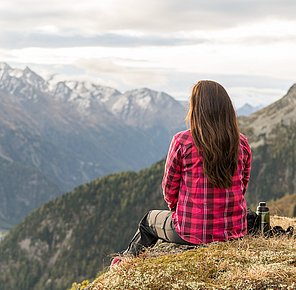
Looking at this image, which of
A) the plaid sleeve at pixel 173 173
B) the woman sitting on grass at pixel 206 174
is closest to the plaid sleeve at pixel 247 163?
the woman sitting on grass at pixel 206 174

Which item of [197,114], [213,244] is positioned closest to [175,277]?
[213,244]

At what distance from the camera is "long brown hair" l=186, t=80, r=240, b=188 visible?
11898 millimetres

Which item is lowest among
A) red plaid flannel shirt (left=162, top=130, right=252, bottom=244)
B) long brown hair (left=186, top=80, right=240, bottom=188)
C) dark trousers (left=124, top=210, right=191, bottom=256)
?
dark trousers (left=124, top=210, right=191, bottom=256)

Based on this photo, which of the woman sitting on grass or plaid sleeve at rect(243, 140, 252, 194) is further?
plaid sleeve at rect(243, 140, 252, 194)

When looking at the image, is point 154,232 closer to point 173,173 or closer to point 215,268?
point 173,173

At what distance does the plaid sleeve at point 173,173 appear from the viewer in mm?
12562

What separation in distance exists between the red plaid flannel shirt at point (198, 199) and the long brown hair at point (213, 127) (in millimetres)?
319

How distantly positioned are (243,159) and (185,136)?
6.14 feet

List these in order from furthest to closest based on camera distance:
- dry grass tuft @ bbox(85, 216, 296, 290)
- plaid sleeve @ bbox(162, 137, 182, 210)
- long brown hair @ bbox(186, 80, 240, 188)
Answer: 1. plaid sleeve @ bbox(162, 137, 182, 210)
2. long brown hair @ bbox(186, 80, 240, 188)
3. dry grass tuft @ bbox(85, 216, 296, 290)

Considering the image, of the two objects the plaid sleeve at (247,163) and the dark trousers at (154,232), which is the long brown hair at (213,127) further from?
the dark trousers at (154,232)

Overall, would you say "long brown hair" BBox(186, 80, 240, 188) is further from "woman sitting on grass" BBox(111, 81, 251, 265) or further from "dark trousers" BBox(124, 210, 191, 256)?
"dark trousers" BBox(124, 210, 191, 256)

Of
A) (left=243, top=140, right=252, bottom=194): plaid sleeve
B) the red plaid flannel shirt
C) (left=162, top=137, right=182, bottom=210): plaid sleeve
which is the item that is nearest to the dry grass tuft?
the red plaid flannel shirt

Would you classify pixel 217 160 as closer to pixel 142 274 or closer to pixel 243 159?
pixel 243 159

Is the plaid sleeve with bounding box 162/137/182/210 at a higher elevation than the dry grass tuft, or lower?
higher
